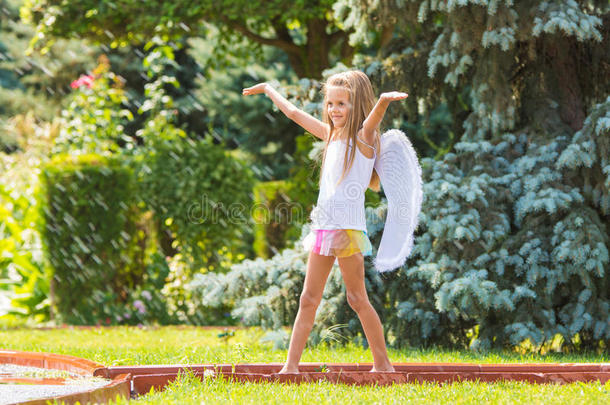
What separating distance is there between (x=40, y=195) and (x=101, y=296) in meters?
1.29

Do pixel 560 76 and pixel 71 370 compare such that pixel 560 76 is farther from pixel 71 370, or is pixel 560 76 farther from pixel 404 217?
pixel 71 370

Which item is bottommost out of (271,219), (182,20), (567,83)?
(271,219)

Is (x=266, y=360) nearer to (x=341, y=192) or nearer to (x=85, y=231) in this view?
(x=341, y=192)

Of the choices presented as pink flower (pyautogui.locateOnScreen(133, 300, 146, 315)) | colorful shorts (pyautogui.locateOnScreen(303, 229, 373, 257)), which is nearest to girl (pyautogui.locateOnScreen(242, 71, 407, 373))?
colorful shorts (pyautogui.locateOnScreen(303, 229, 373, 257))

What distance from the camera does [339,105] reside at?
144 inches

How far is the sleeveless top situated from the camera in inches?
139

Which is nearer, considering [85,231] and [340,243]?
[340,243]

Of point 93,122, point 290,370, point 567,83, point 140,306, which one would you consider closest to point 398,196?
point 290,370

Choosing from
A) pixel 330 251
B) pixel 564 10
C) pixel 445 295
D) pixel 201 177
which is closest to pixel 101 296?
pixel 201 177

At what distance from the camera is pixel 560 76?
5.73 metres

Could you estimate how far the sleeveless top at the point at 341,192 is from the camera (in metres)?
3.54

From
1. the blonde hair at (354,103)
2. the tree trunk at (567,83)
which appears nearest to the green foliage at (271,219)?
the tree trunk at (567,83)

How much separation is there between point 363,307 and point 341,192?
0.60 m

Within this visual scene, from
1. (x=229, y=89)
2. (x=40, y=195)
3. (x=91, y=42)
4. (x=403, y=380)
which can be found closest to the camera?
(x=403, y=380)
